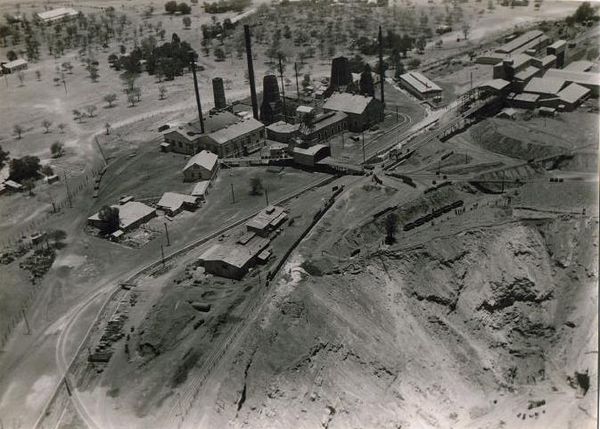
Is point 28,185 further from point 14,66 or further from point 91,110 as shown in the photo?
point 14,66

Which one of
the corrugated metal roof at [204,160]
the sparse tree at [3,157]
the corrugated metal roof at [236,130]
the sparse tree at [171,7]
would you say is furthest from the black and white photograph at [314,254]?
the sparse tree at [171,7]

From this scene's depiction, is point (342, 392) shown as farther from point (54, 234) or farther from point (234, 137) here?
point (234, 137)

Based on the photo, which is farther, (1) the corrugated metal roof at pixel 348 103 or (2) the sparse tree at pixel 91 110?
(2) the sparse tree at pixel 91 110

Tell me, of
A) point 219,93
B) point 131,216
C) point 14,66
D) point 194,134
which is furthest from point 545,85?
point 14,66

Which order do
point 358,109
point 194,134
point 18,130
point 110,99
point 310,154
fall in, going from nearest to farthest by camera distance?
1. point 310,154
2. point 194,134
3. point 358,109
4. point 18,130
5. point 110,99

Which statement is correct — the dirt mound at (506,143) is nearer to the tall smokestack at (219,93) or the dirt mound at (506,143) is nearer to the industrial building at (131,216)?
the tall smokestack at (219,93)

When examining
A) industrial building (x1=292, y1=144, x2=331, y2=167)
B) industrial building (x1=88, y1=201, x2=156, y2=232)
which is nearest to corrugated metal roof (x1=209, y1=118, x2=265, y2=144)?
industrial building (x1=292, y1=144, x2=331, y2=167)
